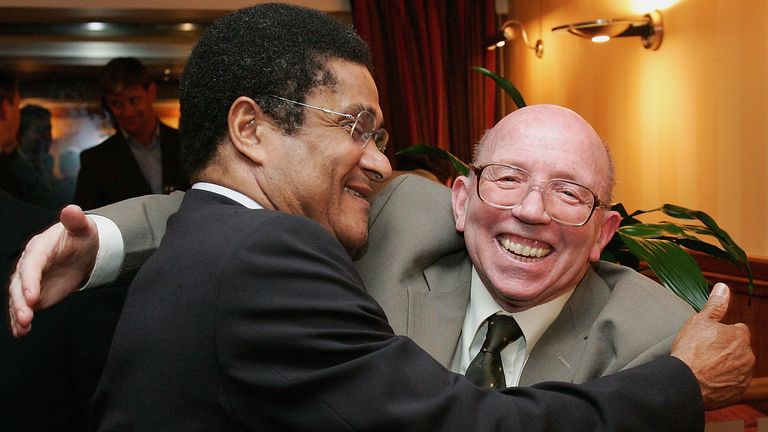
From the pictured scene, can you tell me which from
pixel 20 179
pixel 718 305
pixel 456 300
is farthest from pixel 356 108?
pixel 20 179

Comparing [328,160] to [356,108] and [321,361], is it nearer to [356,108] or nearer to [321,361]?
[356,108]

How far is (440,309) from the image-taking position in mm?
1829

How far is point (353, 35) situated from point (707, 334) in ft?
2.84

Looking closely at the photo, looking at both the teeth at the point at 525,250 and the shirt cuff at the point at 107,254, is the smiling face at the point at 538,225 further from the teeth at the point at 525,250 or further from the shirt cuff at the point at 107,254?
the shirt cuff at the point at 107,254

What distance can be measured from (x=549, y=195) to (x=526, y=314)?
26 centimetres

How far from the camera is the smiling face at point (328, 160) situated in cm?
155

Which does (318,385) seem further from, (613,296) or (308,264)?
(613,296)

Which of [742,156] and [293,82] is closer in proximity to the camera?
[293,82]

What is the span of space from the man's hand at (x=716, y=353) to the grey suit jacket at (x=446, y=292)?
76 millimetres

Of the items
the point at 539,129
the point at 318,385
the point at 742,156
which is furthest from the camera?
the point at 742,156

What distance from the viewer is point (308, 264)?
124cm

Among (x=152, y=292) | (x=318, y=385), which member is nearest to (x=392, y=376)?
(x=318, y=385)

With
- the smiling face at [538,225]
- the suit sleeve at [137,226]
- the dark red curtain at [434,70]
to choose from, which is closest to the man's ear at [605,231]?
the smiling face at [538,225]

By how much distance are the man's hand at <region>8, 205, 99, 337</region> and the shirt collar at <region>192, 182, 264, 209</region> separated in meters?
0.21
